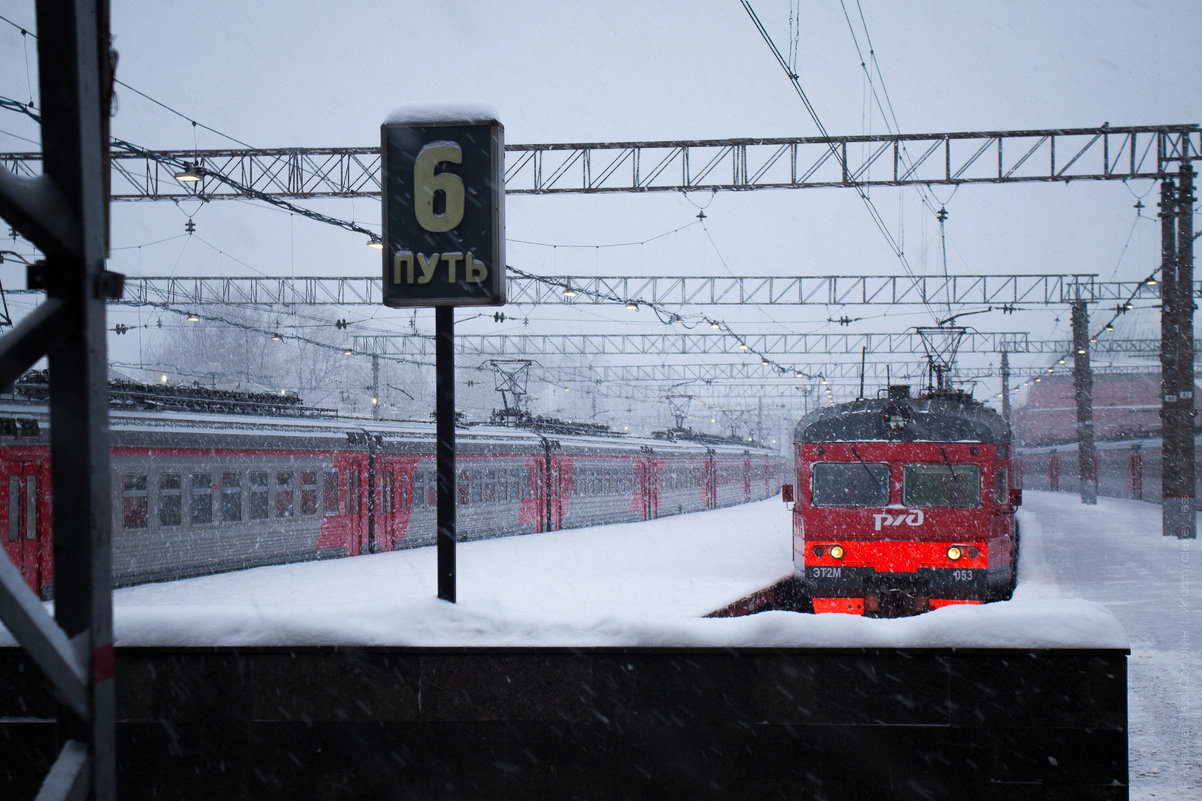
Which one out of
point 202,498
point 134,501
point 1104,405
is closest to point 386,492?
point 202,498

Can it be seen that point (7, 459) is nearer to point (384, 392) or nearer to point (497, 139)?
point (497, 139)

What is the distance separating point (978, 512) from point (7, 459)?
11.0m

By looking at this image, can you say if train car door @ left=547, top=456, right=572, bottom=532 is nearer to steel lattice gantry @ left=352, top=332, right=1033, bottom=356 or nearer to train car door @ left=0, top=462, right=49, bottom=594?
steel lattice gantry @ left=352, top=332, right=1033, bottom=356

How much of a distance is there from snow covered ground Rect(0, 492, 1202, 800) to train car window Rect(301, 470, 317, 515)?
961mm

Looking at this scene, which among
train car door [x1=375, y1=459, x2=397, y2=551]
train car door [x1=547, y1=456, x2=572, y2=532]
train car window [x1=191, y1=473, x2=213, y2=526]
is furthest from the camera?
train car door [x1=547, y1=456, x2=572, y2=532]

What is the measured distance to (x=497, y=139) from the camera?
4.97 m

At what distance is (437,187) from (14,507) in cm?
921

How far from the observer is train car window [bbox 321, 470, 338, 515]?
56.2 feet

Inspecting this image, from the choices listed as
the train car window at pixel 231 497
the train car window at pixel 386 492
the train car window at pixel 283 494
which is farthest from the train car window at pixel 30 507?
the train car window at pixel 386 492

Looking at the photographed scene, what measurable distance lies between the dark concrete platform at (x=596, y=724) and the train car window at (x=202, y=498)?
10861 mm

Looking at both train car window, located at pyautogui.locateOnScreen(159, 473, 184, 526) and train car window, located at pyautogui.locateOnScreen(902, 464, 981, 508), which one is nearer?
train car window, located at pyautogui.locateOnScreen(902, 464, 981, 508)

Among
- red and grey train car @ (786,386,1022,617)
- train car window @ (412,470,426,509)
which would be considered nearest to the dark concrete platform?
red and grey train car @ (786,386,1022,617)

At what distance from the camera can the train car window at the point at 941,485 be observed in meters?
11.7

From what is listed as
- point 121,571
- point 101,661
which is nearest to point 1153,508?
point 121,571
